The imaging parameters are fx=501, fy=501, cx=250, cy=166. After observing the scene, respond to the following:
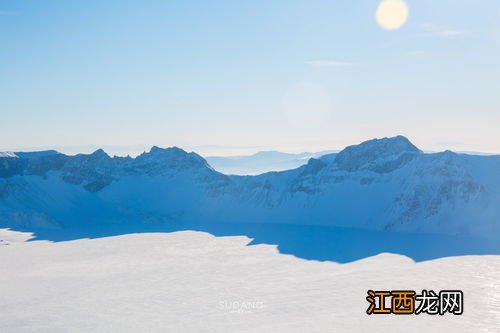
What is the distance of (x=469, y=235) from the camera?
175 metres

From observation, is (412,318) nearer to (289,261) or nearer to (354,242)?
(289,261)

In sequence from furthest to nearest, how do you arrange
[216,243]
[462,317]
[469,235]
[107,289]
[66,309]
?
[469,235]
[216,243]
[107,289]
[66,309]
[462,317]

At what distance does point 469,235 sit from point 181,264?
109 metres

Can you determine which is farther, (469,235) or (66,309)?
(469,235)

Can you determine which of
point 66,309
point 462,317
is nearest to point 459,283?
point 462,317

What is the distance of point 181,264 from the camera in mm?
118812

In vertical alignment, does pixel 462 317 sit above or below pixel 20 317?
above

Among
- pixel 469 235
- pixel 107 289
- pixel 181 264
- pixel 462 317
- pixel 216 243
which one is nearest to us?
pixel 462 317

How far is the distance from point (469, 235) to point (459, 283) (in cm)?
9099

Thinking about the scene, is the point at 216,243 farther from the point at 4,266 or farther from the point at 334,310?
the point at 334,310

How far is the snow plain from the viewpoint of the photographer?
219ft

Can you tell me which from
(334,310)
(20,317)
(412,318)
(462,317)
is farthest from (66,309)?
(462,317)

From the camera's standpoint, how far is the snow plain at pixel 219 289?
6681 centimetres

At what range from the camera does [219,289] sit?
88688 mm
